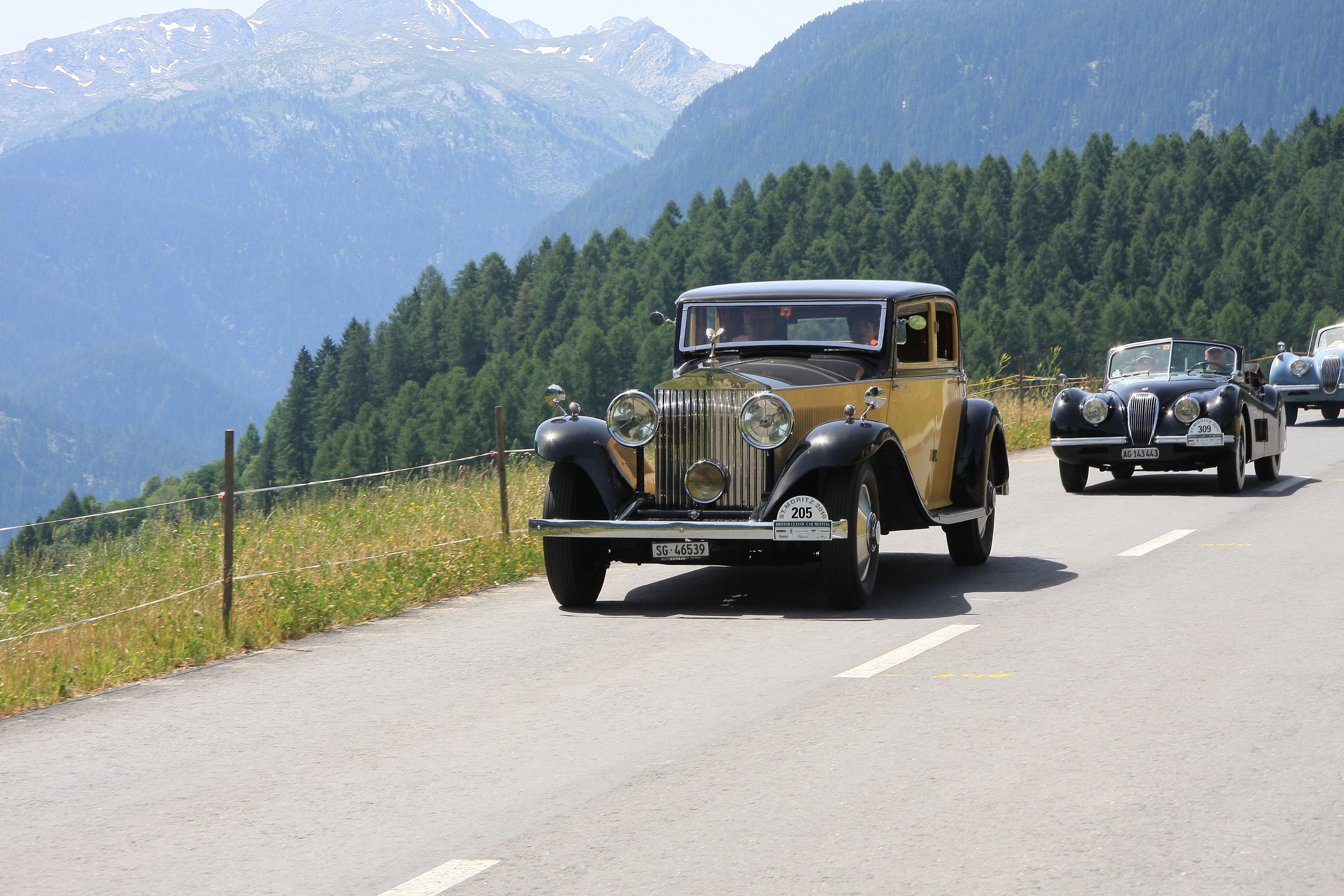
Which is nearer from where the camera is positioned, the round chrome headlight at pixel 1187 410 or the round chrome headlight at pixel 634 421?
the round chrome headlight at pixel 634 421

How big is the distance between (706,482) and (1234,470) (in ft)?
26.7

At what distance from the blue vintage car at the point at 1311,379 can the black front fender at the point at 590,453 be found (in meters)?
18.6

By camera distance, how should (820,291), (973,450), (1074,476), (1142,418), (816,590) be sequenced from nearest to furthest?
(816,590) → (820,291) → (973,450) → (1142,418) → (1074,476)

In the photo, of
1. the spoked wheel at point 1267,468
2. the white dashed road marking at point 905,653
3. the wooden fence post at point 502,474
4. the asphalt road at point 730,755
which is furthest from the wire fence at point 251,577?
the spoked wheel at point 1267,468

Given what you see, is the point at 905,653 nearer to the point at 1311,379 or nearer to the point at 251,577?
the point at 251,577

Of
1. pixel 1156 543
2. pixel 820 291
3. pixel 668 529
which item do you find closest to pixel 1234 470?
pixel 1156 543

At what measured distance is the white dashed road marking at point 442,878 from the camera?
3906mm

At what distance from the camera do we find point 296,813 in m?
4.71

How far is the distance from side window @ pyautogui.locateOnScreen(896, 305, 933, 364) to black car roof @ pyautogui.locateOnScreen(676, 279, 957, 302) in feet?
0.36

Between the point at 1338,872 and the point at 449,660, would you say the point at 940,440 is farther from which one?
the point at 1338,872

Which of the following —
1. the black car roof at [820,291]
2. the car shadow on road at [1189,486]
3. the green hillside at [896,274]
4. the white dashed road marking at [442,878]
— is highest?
the green hillside at [896,274]

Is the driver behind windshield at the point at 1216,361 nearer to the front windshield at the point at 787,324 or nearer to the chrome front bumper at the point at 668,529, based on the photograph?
the front windshield at the point at 787,324

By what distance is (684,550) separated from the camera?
27.7ft

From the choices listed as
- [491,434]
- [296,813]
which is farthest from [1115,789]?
[491,434]
